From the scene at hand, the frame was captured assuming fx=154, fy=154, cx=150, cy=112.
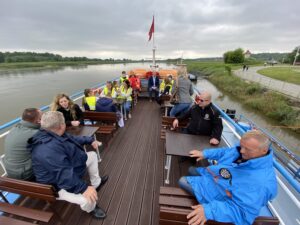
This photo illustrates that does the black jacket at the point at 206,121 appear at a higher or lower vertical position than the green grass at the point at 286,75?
higher

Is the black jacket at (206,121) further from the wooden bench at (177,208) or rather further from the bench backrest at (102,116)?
the bench backrest at (102,116)

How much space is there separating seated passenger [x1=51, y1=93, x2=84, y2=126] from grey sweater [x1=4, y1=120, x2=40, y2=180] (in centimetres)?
113

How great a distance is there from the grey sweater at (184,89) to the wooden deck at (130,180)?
1032mm

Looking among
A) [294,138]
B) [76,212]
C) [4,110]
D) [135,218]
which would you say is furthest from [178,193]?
[4,110]

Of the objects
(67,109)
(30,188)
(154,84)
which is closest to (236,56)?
(154,84)

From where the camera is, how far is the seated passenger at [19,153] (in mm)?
1495

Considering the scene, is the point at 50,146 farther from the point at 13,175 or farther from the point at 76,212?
the point at 76,212

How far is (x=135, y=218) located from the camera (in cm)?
183

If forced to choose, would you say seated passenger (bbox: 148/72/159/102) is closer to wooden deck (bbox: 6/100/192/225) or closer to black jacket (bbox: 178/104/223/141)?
wooden deck (bbox: 6/100/192/225)

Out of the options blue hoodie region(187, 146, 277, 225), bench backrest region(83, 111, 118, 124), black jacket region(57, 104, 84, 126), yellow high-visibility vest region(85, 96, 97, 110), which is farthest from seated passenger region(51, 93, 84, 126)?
blue hoodie region(187, 146, 277, 225)

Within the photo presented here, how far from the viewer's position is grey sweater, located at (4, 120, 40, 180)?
1.49m

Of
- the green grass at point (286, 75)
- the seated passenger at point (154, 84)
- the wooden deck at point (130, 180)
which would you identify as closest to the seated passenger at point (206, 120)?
the wooden deck at point (130, 180)

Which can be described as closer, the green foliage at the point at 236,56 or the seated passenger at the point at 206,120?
the seated passenger at the point at 206,120

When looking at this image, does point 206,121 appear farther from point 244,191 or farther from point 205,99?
point 244,191
